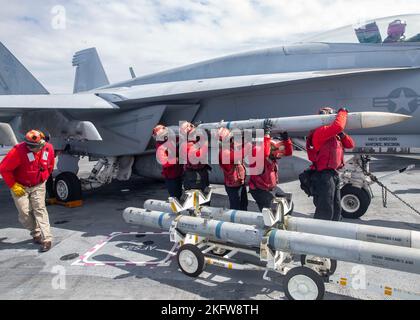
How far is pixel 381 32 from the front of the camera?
5.98 m

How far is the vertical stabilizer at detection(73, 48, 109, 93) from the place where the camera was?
18.7 m

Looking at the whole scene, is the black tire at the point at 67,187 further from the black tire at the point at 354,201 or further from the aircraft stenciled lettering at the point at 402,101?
the aircraft stenciled lettering at the point at 402,101

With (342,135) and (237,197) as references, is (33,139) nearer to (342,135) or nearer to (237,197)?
(237,197)

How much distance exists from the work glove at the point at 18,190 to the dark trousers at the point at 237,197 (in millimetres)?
3158

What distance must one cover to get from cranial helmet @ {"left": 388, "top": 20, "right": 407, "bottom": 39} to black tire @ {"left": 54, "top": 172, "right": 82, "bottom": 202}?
293 inches

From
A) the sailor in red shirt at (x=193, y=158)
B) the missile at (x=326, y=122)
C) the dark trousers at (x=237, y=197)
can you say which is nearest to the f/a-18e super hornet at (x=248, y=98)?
the missile at (x=326, y=122)

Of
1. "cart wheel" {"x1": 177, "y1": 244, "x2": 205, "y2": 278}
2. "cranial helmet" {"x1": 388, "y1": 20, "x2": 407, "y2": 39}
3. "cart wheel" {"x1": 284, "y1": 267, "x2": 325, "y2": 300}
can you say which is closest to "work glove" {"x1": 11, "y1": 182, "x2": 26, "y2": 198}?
"cart wheel" {"x1": 177, "y1": 244, "x2": 205, "y2": 278}

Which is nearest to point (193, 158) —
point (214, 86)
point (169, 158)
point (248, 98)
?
point (169, 158)

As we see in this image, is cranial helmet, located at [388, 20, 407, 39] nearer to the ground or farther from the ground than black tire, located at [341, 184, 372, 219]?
farther from the ground

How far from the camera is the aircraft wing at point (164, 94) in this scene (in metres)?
5.88

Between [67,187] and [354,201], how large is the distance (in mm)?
6361

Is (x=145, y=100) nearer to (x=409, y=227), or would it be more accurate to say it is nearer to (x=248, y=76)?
(x=248, y=76)

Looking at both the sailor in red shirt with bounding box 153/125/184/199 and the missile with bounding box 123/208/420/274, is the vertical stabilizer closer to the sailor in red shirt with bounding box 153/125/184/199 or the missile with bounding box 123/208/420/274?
the sailor in red shirt with bounding box 153/125/184/199

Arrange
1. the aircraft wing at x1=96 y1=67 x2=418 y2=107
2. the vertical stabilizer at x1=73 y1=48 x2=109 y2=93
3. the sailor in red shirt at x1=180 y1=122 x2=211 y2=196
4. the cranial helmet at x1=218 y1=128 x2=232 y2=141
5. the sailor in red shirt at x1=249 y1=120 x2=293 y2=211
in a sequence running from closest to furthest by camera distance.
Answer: the sailor in red shirt at x1=249 y1=120 x2=293 y2=211, the cranial helmet at x1=218 y1=128 x2=232 y2=141, the sailor in red shirt at x1=180 y1=122 x2=211 y2=196, the aircraft wing at x1=96 y1=67 x2=418 y2=107, the vertical stabilizer at x1=73 y1=48 x2=109 y2=93
